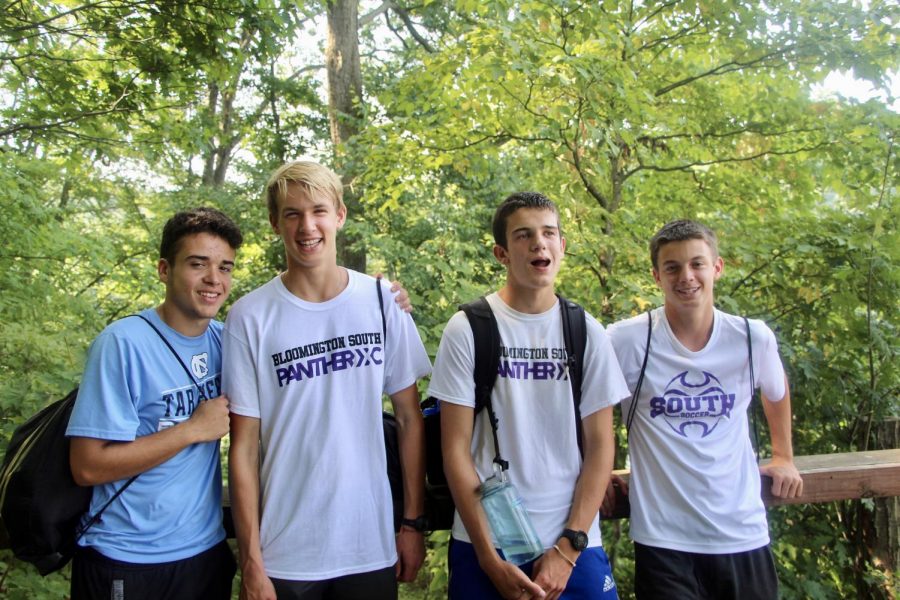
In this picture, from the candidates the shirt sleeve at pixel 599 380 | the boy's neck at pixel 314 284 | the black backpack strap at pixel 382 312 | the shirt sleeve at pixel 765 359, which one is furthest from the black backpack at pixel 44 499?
the shirt sleeve at pixel 765 359

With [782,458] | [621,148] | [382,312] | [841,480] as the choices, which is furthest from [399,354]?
[621,148]

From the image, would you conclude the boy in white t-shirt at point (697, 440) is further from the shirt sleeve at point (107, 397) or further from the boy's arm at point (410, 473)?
the shirt sleeve at point (107, 397)

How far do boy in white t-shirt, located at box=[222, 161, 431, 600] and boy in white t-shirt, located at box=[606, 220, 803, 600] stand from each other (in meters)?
0.76

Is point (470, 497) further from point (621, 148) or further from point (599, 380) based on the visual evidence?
point (621, 148)

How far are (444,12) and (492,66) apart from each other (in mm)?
8548

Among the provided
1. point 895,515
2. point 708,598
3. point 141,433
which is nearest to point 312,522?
point 141,433

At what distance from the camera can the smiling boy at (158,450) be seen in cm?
173

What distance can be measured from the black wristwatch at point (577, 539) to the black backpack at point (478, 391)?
0.85 feet

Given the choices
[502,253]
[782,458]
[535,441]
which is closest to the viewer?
[535,441]

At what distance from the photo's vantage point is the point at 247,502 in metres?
1.86

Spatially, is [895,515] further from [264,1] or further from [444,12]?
[444,12]

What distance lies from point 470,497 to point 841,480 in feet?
4.80

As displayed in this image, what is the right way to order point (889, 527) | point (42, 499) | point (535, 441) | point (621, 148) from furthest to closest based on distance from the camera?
point (621, 148), point (889, 527), point (535, 441), point (42, 499)

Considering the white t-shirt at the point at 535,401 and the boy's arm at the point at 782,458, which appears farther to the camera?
the boy's arm at the point at 782,458
